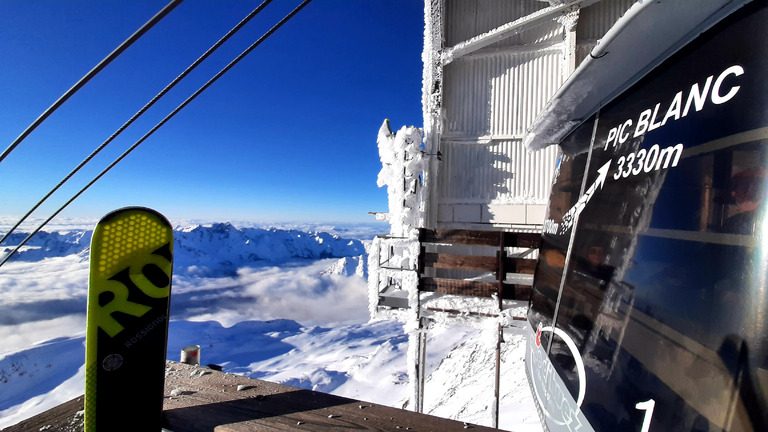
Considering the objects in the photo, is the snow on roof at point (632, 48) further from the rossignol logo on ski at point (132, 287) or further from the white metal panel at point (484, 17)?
the white metal panel at point (484, 17)

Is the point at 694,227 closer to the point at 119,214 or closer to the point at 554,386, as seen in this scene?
the point at 554,386

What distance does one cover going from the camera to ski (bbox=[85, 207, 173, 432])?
4.84 feet

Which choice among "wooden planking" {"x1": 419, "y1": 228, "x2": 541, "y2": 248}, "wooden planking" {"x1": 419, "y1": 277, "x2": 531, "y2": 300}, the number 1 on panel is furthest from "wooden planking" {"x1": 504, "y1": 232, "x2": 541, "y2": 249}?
the number 1 on panel

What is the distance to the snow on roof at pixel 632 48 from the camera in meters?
0.99

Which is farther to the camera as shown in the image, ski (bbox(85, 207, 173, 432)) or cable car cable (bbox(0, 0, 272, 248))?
cable car cable (bbox(0, 0, 272, 248))

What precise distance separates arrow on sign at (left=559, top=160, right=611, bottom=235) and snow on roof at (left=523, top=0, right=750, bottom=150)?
392mm

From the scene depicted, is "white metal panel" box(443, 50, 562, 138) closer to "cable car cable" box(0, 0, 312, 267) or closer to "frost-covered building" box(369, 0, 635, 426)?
"frost-covered building" box(369, 0, 635, 426)

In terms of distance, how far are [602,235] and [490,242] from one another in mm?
3087

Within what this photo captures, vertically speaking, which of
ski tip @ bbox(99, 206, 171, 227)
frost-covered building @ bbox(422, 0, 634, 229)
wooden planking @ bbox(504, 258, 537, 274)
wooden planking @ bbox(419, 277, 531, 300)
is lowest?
wooden planking @ bbox(419, 277, 531, 300)

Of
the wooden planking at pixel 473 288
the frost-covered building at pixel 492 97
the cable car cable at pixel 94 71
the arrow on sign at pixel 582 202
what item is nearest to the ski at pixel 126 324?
the cable car cable at pixel 94 71

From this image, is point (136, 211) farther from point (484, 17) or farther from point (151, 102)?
point (484, 17)

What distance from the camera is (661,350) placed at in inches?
35.3

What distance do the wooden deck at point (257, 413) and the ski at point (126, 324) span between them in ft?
0.56

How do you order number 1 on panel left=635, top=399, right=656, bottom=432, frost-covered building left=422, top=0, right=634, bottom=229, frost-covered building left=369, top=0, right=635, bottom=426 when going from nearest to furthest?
number 1 on panel left=635, top=399, right=656, bottom=432 < frost-covered building left=369, top=0, right=635, bottom=426 < frost-covered building left=422, top=0, right=634, bottom=229
